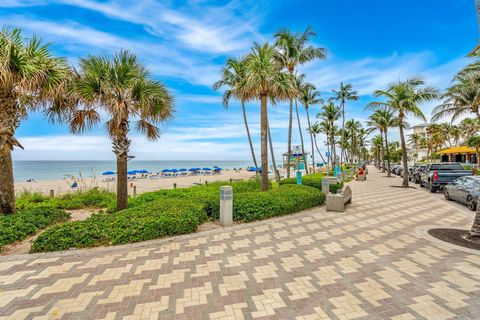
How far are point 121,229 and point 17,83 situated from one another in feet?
17.5

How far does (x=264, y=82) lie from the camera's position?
10.9m

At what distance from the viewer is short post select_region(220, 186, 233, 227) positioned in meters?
7.01

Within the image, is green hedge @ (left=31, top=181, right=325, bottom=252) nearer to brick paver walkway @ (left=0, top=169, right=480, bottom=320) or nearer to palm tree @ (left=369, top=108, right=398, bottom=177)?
brick paver walkway @ (left=0, top=169, right=480, bottom=320)

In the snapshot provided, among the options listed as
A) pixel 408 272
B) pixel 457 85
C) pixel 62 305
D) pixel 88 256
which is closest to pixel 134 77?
pixel 88 256

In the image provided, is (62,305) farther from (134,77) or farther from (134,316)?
(134,77)

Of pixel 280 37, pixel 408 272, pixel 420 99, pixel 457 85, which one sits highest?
pixel 280 37

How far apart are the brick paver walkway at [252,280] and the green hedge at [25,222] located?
1.14 meters

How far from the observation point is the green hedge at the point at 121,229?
514cm

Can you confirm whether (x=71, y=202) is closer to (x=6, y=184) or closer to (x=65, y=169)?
(x=6, y=184)

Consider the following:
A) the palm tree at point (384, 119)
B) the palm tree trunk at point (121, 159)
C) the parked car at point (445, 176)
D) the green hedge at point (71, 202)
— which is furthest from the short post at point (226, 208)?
the palm tree at point (384, 119)

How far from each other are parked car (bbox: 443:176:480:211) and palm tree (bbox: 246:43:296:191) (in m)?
8.01

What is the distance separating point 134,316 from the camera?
9.93 feet

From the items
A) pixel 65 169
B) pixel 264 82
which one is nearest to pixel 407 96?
pixel 264 82

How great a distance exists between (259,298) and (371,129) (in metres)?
32.5
